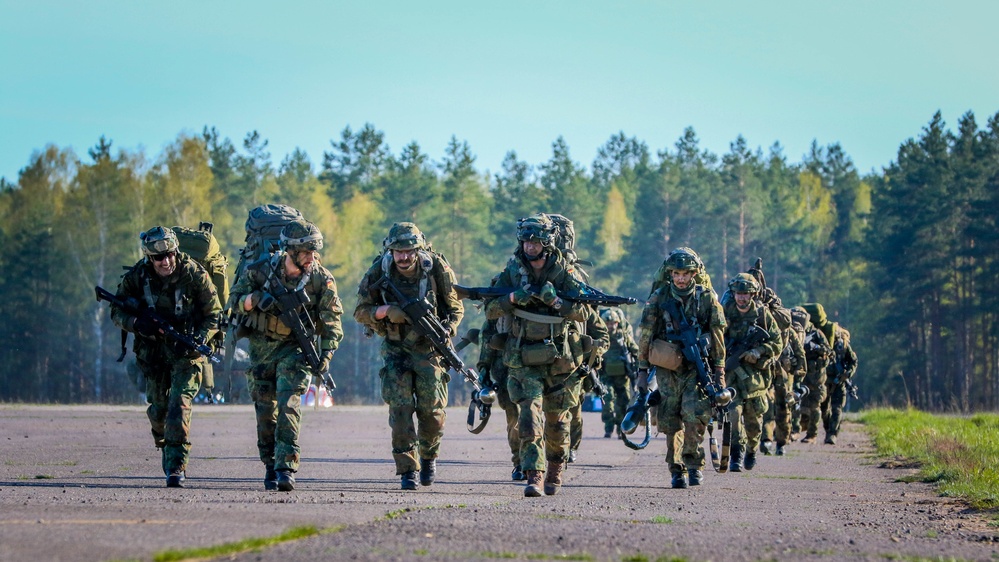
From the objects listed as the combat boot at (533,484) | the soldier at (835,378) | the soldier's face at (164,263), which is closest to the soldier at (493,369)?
the combat boot at (533,484)

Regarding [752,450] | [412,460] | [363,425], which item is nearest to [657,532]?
[412,460]

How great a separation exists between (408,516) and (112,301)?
4.75 meters

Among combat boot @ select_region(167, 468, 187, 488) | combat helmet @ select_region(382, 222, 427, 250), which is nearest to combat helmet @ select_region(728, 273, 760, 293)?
combat helmet @ select_region(382, 222, 427, 250)

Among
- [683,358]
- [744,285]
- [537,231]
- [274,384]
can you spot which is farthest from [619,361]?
[274,384]

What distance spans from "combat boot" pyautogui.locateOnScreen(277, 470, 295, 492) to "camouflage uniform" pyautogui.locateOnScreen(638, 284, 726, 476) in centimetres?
398

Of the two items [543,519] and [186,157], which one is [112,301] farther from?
[186,157]

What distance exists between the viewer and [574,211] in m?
73.8

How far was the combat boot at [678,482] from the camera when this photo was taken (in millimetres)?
13799

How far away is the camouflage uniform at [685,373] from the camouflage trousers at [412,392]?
2.53 m

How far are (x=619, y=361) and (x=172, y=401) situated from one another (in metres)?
11.4

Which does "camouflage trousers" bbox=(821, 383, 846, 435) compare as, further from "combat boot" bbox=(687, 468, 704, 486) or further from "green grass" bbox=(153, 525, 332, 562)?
"green grass" bbox=(153, 525, 332, 562)

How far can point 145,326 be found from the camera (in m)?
12.8

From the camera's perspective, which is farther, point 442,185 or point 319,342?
point 442,185

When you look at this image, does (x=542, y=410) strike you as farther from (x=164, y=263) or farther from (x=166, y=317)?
(x=164, y=263)
